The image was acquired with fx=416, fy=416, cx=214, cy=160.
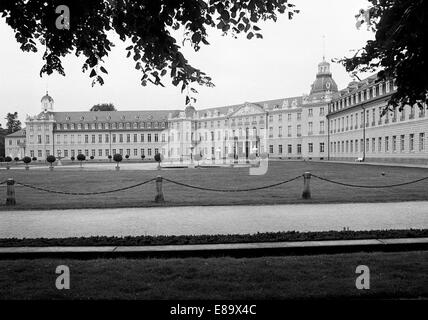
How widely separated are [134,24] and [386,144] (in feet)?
158

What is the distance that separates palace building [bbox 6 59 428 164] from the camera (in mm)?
52562

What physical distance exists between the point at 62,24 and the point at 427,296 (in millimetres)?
5337

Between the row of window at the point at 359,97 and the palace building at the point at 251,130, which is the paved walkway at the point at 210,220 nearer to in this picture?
the palace building at the point at 251,130

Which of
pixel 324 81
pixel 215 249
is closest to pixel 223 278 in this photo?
pixel 215 249

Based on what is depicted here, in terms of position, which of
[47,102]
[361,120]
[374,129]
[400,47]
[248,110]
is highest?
[47,102]

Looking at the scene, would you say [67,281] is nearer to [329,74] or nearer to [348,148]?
[348,148]

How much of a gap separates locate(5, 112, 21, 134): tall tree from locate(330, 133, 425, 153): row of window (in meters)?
102

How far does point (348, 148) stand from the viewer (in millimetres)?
63438

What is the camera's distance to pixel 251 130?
87750mm

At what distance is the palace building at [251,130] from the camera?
52.6 meters

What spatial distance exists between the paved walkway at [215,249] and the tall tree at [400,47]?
243 centimetres

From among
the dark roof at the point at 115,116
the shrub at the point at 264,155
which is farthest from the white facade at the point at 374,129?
the dark roof at the point at 115,116

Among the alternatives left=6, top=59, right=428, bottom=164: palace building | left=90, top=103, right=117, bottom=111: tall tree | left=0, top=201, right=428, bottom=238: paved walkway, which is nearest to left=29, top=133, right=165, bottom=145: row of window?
left=6, top=59, right=428, bottom=164: palace building

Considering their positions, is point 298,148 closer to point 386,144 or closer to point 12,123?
point 386,144
